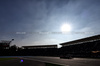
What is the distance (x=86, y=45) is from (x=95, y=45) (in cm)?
563

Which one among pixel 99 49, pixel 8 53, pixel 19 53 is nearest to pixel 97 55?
pixel 99 49

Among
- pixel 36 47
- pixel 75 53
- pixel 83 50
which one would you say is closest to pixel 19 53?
pixel 36 47

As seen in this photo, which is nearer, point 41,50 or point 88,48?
point 88,48

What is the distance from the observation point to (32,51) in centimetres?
7269

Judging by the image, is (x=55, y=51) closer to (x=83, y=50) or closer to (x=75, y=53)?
(x=75, y=53)

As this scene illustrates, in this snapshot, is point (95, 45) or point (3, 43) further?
point (3, 43)

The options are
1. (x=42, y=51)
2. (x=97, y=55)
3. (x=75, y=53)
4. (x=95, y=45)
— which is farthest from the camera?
(x=42, y=51)

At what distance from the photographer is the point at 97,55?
35.7 meters

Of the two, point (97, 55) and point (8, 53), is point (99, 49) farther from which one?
point (8, 53)

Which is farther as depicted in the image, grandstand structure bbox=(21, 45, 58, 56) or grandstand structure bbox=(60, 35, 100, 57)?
grandstand structure bbox=(21, 45, 58, 56)

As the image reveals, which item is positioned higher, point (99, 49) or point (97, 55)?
point (99, 49)

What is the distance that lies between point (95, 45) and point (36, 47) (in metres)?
46.8

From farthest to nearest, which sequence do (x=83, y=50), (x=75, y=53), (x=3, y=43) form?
1. (x=3, y=43)
2. (x=75, y=53)
3. (x=83, y=50)

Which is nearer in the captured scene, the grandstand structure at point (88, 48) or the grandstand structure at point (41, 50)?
the grandstand structure at point (88, 48)
